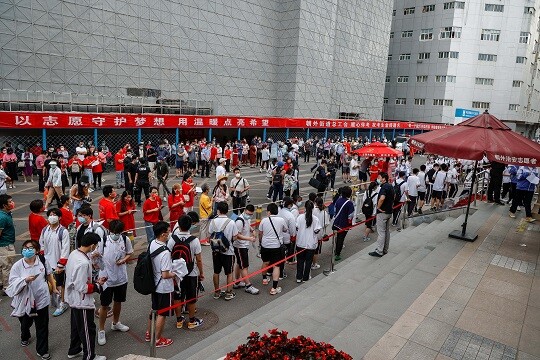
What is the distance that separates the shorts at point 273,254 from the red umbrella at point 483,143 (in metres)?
3.43

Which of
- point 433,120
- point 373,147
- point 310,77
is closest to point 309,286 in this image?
point 373,147

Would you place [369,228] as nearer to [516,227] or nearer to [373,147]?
[516,227]

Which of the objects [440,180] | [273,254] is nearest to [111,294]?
[273,254]

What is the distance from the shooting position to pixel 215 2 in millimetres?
30484

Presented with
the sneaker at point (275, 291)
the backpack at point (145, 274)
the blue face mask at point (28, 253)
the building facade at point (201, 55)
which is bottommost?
the sneaker at point (275, 291)

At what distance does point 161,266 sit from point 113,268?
0.89m

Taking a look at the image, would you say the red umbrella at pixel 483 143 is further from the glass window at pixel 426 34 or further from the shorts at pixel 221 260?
the glass window at pixel 426 34

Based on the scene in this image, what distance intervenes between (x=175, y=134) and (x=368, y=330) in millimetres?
19735

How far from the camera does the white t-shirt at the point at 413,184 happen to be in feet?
40.3

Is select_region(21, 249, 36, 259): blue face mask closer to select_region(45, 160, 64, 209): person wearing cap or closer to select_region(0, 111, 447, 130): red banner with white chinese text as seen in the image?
select_region(45, 160, 64, 209): person wearing cap

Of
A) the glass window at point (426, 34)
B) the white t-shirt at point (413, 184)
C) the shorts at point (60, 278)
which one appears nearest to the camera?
the shorts at point (60, 278)

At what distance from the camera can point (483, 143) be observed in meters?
7.00

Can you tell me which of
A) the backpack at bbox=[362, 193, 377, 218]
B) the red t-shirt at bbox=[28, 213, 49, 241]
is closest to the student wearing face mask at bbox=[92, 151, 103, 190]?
the red t-shirt at bbox=[28, 213, 49, 241]

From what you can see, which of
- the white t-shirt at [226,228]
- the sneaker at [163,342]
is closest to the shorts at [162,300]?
the sneaker at [163,342]
